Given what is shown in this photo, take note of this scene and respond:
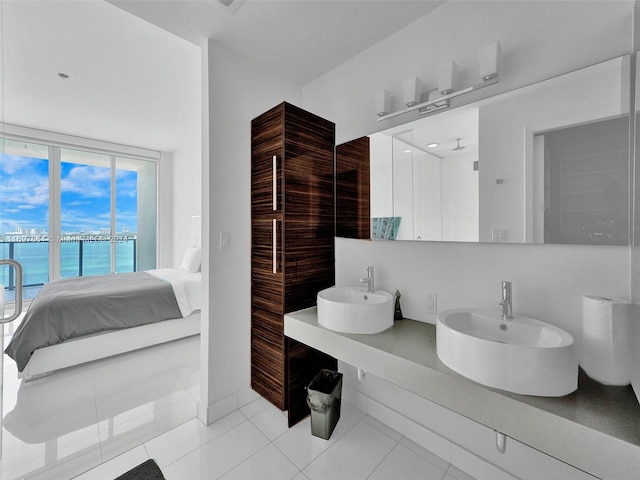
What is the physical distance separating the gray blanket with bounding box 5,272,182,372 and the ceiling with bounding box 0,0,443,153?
5.90 ft

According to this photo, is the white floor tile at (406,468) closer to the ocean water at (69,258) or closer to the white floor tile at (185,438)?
the white floor tile at (185,438)

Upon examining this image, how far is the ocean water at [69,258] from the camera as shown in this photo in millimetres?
4477

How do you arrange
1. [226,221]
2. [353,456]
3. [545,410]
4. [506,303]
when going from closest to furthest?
[545,410]
[506,303]
[353,456]
[226,221]

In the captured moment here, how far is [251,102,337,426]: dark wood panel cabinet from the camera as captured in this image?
1911mm

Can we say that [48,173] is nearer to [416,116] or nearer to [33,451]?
[33,451]

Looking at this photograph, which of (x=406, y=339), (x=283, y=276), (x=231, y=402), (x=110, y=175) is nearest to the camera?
(x=406, y=339)

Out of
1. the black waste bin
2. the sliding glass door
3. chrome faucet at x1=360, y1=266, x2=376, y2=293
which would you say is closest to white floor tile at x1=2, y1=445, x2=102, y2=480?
the black waste bin

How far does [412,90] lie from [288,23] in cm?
89

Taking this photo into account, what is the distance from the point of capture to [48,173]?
4.44 metres

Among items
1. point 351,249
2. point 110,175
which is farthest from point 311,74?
point 110,175

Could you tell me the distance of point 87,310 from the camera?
2.70 metres

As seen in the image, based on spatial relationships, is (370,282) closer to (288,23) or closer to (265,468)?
(265,468)

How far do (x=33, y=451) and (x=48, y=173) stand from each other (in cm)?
435

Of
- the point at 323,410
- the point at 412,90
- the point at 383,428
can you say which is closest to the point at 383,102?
the point at 412,90
